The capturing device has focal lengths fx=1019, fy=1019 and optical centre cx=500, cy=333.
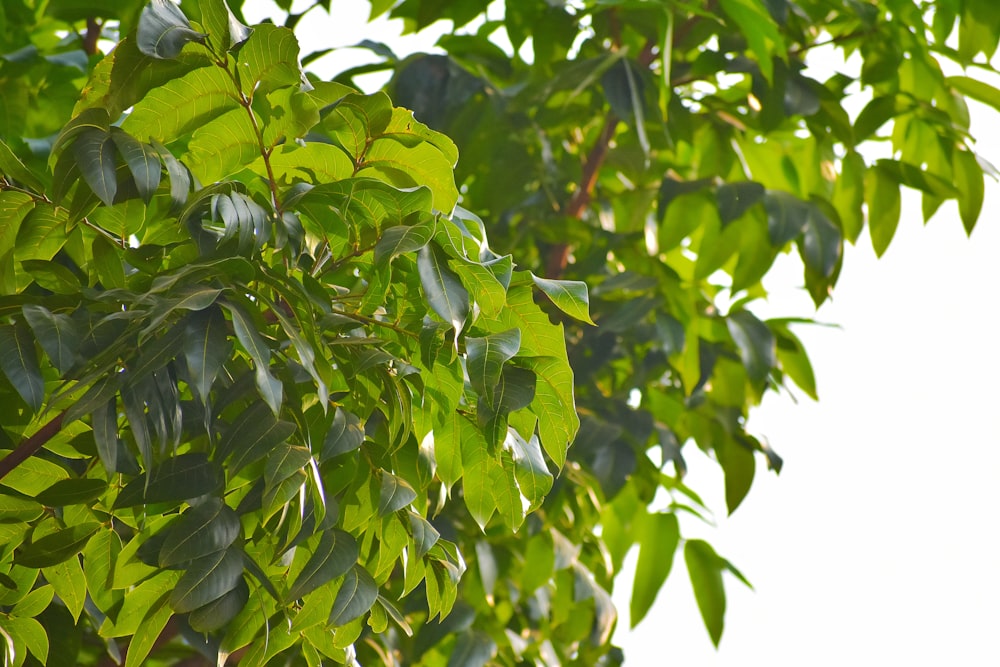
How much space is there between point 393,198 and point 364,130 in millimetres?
41

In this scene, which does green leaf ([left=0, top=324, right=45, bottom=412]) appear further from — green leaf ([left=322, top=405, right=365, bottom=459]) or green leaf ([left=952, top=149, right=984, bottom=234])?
green leaf ([left=952, top=149, right=984, bottom=234])

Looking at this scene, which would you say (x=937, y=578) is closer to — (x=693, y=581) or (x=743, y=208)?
(x=693, y=581)

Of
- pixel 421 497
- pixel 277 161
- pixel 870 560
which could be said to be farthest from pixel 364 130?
pixel 870 560

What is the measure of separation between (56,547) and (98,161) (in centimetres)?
13

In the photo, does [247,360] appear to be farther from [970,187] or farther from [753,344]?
[970,187]

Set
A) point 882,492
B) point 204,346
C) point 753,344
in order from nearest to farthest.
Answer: point 204,346 < point 753,344 < point 882,492

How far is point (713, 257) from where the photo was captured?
803 mm

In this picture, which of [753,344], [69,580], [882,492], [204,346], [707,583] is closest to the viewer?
[204,346]

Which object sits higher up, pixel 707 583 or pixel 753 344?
pixel 753 344

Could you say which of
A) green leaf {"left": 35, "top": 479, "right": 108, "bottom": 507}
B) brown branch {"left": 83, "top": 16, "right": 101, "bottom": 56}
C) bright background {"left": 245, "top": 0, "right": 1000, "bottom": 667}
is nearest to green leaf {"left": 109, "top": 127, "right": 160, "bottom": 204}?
green leaf {"left": 35, "top": 479, "right": 108, "bottom": 507}

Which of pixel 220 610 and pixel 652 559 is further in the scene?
pixel 652 559

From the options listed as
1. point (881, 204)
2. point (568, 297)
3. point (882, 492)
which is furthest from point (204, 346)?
point (882, 492)

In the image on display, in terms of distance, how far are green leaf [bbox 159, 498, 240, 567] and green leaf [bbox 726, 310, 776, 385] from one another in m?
0.50

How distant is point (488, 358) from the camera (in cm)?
30
